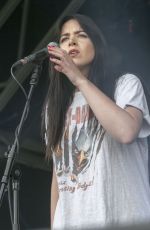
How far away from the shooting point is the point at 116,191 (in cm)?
157

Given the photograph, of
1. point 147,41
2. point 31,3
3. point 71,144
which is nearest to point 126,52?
point 147,41

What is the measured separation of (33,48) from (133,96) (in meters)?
2.03

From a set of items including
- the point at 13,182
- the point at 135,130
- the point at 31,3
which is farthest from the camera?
the point at 31,3

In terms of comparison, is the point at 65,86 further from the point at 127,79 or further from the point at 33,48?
the point at 33,48

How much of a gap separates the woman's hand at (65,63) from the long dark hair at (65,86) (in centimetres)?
14

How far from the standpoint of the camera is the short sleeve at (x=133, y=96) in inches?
64.4

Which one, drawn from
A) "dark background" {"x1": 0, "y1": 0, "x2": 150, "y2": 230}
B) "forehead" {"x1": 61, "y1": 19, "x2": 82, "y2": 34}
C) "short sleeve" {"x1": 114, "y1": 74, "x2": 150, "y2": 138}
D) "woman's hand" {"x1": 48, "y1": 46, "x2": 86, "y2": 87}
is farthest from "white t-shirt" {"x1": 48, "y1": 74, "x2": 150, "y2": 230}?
"dark background" {"x1": 0, "y1": 0, "x2": 150, "y2": 230}

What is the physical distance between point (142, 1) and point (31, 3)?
0.76 meters

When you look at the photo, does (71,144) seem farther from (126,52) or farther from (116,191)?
(126,52)

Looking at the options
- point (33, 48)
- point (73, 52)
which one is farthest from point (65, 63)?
point (33, 48)

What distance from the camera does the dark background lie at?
10.2 ft

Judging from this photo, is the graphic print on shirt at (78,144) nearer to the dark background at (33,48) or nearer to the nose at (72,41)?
the nose at (72,41)

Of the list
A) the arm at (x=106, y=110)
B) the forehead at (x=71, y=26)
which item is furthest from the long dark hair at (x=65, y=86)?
the arm at (x=106, y=110)

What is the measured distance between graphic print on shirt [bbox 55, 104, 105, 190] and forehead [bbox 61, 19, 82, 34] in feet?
0.93
